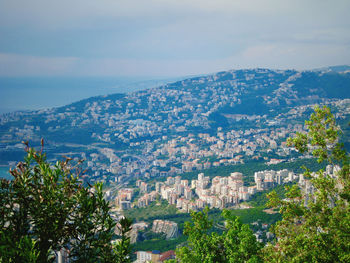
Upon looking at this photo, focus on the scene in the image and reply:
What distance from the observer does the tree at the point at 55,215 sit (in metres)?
2.05

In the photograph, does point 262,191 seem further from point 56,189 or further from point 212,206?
point 56,189

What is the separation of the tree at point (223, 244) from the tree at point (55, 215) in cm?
242

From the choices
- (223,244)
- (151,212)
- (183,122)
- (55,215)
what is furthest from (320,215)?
(183,122)

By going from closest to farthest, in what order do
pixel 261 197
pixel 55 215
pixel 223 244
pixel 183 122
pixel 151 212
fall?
pixel 55 215 → pixel 223 244 → pixel 151 212 → pixel 261 197 → pixel 183 122

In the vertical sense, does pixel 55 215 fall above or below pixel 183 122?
above

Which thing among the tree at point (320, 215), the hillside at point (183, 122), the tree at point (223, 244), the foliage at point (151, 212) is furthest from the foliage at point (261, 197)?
the tree at point (320, 215)

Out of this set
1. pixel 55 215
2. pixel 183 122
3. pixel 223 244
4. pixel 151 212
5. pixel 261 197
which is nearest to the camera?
pixel 55 215

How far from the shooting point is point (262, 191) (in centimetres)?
2384

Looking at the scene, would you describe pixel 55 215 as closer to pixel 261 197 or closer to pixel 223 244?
pixel 223 244

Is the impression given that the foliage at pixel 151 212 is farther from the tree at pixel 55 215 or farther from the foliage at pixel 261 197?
the tree at pixel 55 215

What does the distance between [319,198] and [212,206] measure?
62.5 feet

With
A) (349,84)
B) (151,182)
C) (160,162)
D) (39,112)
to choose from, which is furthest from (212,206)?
(349,84)

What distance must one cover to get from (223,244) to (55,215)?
10.3 feet

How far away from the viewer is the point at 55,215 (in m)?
2.06
